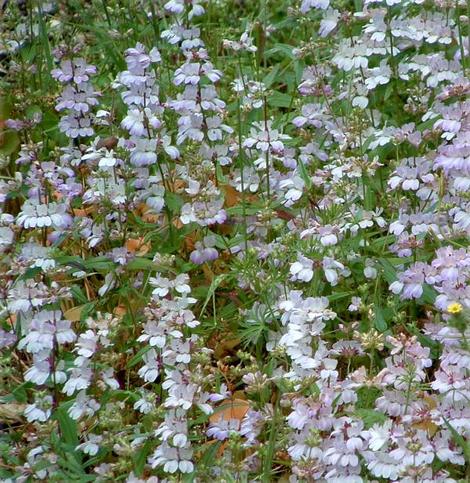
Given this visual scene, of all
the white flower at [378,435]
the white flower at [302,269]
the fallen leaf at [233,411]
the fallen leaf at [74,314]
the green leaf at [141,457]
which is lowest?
the fallen leaf at [233,411]

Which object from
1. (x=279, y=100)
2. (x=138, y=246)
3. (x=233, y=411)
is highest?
(x=279, y=100)

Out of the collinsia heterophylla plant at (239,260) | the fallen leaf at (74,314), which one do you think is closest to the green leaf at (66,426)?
the collinsia heterophylla plant at (239,260)

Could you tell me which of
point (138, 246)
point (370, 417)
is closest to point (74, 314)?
point (138, 246)

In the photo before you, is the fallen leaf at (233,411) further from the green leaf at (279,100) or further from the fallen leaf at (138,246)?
the green leaf at (279,100)

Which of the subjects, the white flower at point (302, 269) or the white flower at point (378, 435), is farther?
the white flower at point (302, 269)

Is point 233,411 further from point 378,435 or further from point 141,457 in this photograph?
point 378,435

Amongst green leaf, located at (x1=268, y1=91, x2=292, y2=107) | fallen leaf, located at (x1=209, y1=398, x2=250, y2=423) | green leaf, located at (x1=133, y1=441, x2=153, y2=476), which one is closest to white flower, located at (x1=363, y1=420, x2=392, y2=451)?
fallen leaf, located at (x1=209, y1=398, x2=250, y2=423)

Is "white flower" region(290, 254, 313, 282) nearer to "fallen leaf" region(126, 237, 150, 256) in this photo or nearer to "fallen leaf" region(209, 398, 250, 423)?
"fallen leaf" region(209, 398, 250, 423)

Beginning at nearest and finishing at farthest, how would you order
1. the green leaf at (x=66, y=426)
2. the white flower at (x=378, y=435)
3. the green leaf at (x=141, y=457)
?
the white flower at (x=378, y=435)
the green leaf at (x=141, y=457)
the green leaf at (x=66, y=426)

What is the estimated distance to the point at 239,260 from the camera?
10.4 ft

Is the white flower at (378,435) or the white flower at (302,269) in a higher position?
the white flower at (302,269)

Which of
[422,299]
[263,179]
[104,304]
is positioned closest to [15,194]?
[104,304]

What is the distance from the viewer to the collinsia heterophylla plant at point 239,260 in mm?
2654

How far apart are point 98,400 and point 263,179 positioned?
3.02 ft
